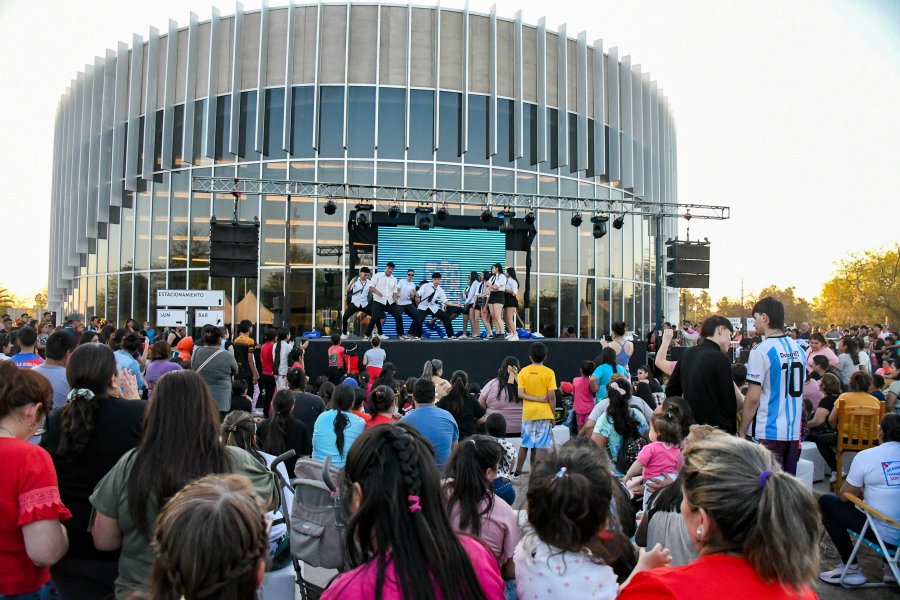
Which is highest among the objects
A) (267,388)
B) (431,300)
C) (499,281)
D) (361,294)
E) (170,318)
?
(499,281)

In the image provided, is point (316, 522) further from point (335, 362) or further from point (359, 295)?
point (359, 295)

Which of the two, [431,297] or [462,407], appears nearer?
[462,407]

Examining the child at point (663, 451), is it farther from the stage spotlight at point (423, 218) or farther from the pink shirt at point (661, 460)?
the stage spotlight at point (423, 218)

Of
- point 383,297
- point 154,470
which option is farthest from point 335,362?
point 154,470

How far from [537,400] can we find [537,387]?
162 mm

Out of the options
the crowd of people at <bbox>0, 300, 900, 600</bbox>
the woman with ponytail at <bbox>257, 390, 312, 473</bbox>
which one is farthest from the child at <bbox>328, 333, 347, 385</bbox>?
the woman with ponytail at <bbox>257, 390, 312, 473</bbox>

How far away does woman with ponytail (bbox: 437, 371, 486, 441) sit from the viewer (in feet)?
22.4

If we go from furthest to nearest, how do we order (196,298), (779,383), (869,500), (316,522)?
(196,298) → (779,383) → (869,500) → (316,522)

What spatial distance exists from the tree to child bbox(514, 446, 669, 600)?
52209 millimetres

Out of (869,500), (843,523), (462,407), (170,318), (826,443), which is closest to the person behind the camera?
(869,500)

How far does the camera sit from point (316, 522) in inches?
136

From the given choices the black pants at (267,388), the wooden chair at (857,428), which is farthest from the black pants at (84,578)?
the black pants at (267,388)

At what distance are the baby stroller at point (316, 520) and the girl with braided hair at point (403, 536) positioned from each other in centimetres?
159

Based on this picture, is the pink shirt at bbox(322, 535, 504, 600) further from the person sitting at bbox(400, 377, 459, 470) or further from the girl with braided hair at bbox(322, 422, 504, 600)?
the person sitting at bbox(400, 377, 459, 470)
